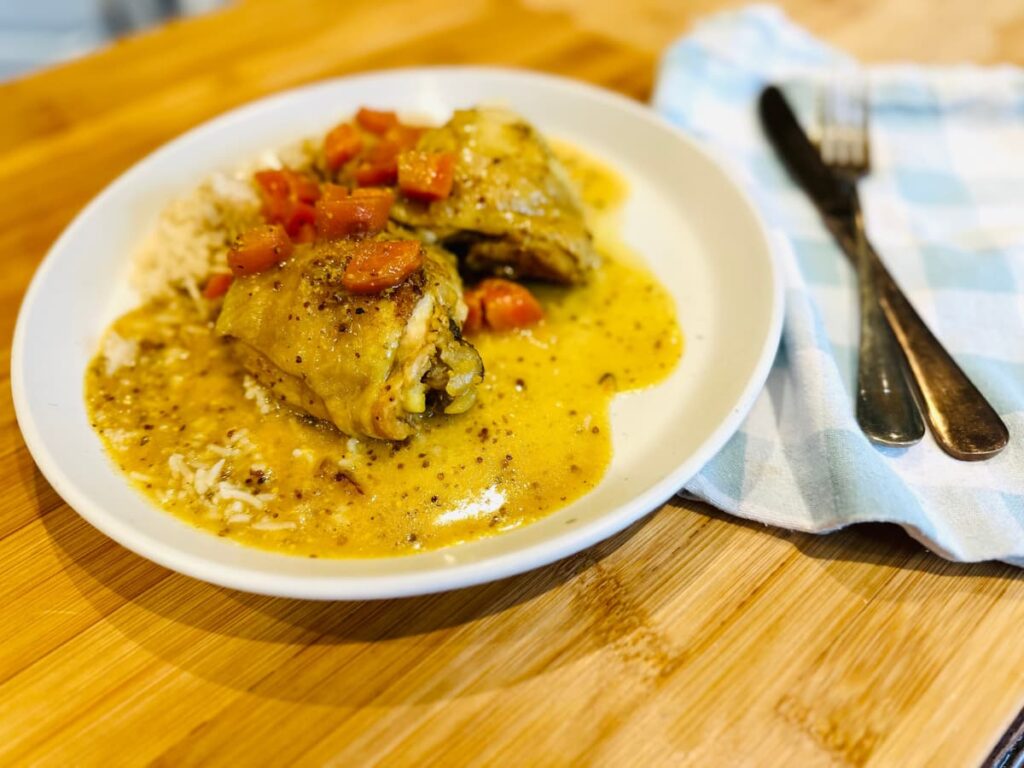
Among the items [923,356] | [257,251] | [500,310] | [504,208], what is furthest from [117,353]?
[923,356]

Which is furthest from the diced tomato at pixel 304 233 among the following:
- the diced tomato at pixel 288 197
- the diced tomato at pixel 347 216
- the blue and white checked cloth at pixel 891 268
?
the blue and white checked cloth at pixel 891 268

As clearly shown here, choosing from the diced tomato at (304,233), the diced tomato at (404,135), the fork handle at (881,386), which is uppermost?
the diced tomato at (404,135)

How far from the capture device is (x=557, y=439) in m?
2.42

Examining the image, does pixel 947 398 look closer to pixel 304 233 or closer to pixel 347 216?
pixel 347 216

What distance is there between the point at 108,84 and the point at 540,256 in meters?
2.91

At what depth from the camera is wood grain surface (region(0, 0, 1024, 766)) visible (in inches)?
70.5

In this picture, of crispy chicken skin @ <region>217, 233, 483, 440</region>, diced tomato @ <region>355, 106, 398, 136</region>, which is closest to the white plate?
crispy chicken skin @ <region>217, 233, 483, 440</region>

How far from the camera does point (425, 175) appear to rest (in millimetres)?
2816

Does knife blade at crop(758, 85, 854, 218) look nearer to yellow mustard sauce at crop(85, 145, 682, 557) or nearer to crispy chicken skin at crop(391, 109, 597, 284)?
yellow mustard sauce at crop(85, 145, 682, 557)

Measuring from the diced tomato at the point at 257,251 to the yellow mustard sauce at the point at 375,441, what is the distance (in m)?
0.37

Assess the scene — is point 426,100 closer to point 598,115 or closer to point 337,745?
point 598,115

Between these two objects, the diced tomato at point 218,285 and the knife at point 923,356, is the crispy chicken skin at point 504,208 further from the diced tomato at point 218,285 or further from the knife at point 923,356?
the knife at point 923,356

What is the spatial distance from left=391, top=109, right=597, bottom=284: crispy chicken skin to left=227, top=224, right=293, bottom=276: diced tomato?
1.53ft

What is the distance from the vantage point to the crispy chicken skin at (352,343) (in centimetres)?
228
